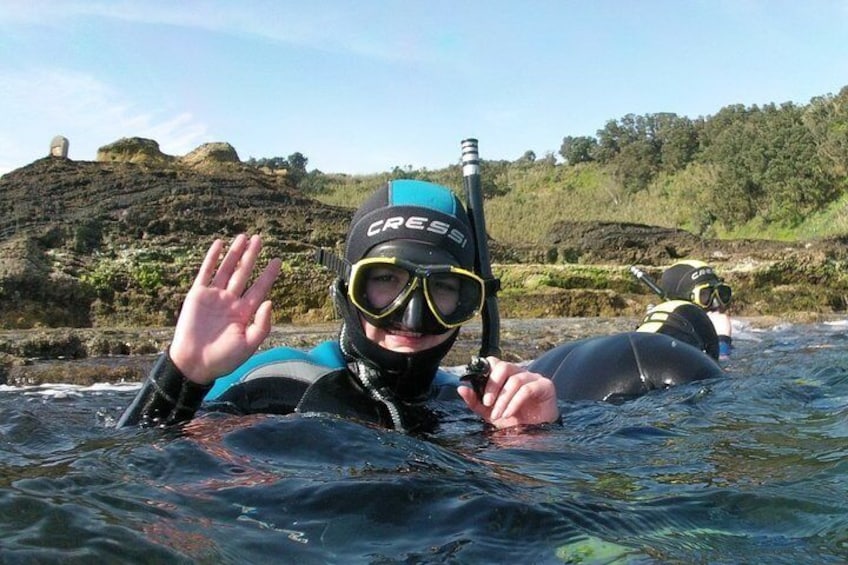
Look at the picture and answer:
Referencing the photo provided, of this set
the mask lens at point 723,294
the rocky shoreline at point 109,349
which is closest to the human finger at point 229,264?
the rocky shoreline at point 109,349

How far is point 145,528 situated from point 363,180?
37976 mm

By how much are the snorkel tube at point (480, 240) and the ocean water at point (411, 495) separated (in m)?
0.41

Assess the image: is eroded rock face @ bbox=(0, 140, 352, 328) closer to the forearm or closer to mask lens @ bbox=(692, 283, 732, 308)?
mask lens @ bbox=(692, 283, 732, 308)

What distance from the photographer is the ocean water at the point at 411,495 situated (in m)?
1.60

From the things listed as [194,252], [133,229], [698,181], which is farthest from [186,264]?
[698,181]

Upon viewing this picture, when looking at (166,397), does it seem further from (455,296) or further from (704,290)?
(704,290)

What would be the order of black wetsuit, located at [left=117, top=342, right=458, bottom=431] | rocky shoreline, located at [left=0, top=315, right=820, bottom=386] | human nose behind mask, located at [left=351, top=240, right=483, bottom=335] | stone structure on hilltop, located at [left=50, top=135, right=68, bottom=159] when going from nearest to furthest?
black wetsuit, located at [left=117, top=342, right=458, bottom=431]
human nose behind mask, located at [left=351, top=240, right=483, bottom=335]
rocky shoreline, located at [left=0, top=315, right=820, bottom=386]
stone structure on hilltop, located at [left=50, top=135, right=68, bottom=159]

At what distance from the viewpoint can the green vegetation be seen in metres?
29.6

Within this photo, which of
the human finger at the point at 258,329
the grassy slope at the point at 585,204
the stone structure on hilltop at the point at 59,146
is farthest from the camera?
the grassy slope at the point at 585,204

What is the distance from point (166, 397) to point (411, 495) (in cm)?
100

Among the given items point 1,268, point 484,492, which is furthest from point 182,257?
point 484,492

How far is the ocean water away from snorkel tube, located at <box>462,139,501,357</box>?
41cm

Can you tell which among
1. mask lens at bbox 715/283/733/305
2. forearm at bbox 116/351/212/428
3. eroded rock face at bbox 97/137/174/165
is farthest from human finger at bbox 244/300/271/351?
eroded rock face at bbox 97/137/174/165

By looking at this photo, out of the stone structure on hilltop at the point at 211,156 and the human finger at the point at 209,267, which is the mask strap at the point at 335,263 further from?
the stone structure on hilltop at the point at 211,156
